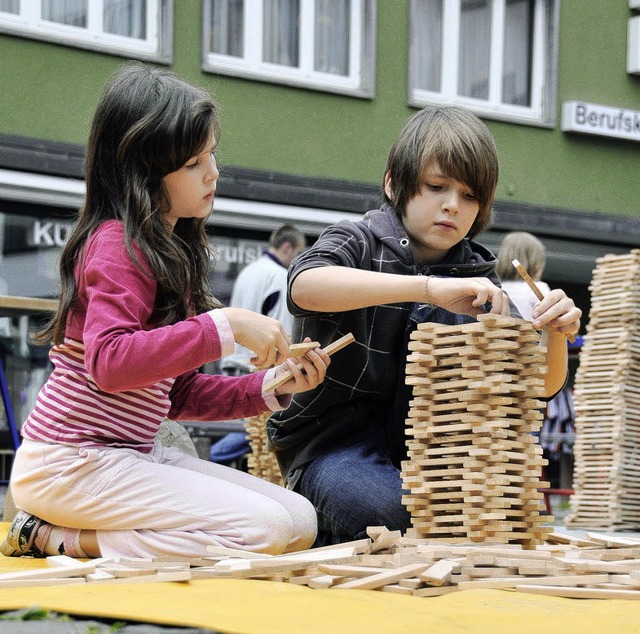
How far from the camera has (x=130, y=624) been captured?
2.64 m

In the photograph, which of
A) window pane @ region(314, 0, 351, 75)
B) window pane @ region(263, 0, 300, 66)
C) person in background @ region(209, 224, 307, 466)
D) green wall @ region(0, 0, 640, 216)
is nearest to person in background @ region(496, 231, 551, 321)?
person in background @ region(209, 224, 307, 466)

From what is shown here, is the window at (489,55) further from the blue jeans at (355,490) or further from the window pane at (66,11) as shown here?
the blue jeans at (355,490)

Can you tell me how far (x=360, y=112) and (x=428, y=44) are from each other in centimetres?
141

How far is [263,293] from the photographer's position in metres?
9.90

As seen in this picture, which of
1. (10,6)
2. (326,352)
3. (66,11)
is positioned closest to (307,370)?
(326,352)

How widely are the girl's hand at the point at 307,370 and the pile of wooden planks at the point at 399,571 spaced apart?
570 millimetres

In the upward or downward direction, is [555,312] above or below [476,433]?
above

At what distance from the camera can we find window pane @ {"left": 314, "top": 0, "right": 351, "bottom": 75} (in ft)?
46.4

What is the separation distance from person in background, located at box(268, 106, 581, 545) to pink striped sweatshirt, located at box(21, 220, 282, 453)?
0.22 m

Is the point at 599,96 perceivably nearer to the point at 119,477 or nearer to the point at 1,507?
the point at 1,507

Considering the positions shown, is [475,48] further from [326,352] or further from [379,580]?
[379,580]

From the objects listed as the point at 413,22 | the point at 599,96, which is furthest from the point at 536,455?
the point at 599,96

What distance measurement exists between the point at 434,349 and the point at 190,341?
27.5 inches

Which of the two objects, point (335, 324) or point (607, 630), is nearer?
point (607, 630)
